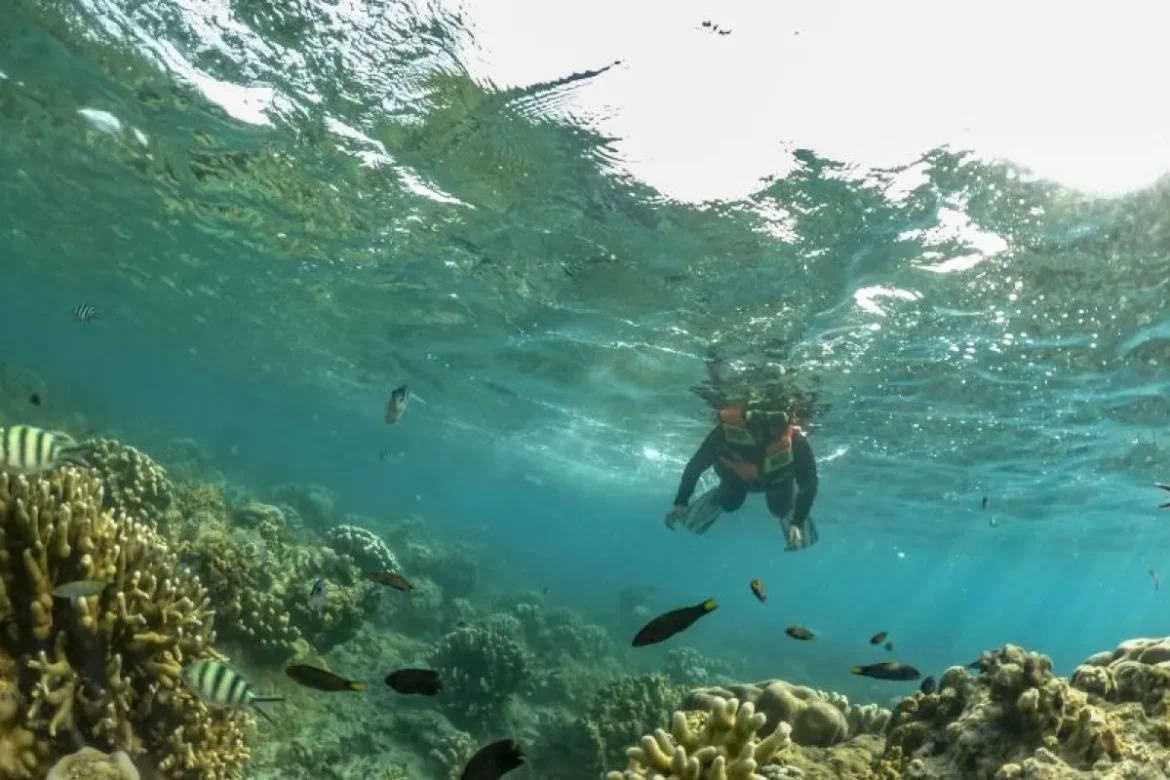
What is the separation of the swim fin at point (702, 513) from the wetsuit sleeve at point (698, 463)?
0.38 meters

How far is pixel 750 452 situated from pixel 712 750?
11758 millimetres

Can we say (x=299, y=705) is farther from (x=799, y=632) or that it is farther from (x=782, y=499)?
(x=782, y=499)

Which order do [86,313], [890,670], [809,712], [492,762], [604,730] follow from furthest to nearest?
[86,313]
[604,730]
[890,670]
[809,712]
[492,762]

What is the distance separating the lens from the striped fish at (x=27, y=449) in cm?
443

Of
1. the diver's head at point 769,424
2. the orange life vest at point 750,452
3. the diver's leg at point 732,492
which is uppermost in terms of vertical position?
the diver's head at point 769,424

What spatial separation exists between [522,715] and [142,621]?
10.5m

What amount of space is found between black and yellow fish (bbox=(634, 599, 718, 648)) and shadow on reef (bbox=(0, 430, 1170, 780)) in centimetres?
50

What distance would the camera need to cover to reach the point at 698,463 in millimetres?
14562

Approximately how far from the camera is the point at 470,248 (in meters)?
18.5

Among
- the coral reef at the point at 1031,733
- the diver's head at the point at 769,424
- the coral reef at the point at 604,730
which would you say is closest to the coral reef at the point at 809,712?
the coral reef at the point at 1031,733

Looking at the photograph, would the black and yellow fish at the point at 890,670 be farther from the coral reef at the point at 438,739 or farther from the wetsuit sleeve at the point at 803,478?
the coral reef at the point at 438,739

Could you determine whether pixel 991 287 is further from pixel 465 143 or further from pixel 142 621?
pixel 142 621

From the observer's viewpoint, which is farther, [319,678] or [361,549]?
[361,549]

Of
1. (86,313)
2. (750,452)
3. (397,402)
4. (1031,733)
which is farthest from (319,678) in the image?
(750,452)
